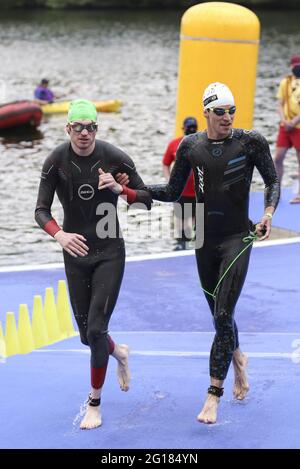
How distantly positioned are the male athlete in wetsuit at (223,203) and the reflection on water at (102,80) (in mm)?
9237

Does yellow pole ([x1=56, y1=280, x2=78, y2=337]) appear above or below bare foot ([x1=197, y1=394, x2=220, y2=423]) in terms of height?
below

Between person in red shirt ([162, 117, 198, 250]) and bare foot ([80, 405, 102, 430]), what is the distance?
21.4 ft

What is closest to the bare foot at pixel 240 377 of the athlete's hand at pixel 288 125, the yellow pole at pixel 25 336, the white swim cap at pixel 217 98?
the white swim cap at pixel 217 98

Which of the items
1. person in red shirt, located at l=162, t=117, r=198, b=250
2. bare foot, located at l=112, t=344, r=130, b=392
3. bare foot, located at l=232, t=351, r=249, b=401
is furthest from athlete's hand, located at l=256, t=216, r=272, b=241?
person in red shirt, located at l=162, t=117, r=198, b=250

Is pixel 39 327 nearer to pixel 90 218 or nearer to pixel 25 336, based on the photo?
pixel 25 336

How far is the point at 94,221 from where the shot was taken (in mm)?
7391

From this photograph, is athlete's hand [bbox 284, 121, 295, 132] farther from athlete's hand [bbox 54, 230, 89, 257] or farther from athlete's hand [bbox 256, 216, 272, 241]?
athlete's hand [bbox 54, 230, 89, 257]

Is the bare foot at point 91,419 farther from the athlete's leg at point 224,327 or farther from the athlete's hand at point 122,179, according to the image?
the athlete's hand at point 122,179

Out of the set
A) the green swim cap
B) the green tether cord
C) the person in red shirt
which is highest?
the green swim cap

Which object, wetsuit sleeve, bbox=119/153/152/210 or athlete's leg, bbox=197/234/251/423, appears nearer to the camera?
athlete's leg, bbox=197/234/251/423

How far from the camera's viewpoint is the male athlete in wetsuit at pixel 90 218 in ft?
23.8

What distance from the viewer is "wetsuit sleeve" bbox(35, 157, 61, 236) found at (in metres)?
7.40

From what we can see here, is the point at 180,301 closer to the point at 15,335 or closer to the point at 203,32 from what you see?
the point at 15,335
